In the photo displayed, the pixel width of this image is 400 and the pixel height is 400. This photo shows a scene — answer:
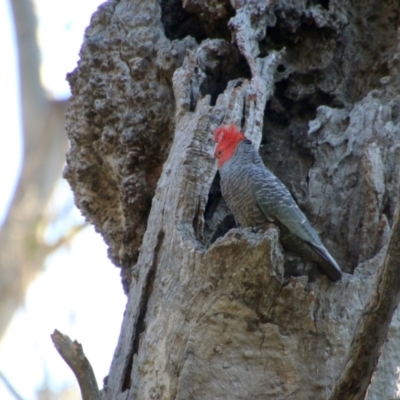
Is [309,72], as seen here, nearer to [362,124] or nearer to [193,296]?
[362,124]

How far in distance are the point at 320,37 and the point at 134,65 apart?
1.19m

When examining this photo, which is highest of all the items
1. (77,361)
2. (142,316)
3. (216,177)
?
(216,177)

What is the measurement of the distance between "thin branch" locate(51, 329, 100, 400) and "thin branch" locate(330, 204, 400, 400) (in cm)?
103

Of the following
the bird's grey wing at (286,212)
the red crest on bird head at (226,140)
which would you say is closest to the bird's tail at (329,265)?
the bird's grey wing at (286,212)

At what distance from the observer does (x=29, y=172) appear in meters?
8.42

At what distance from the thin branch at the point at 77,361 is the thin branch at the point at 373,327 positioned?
103 cm

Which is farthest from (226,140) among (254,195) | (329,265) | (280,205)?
(329,265)

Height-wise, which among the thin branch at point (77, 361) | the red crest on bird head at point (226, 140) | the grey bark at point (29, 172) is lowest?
the thin branch at point (77, 361)

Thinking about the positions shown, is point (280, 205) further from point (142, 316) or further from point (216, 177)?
point (142, 316)

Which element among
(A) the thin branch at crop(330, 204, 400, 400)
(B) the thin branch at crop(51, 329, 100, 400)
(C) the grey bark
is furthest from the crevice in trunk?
(C) the grey bark

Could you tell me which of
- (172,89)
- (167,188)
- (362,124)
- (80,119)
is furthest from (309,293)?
(80,119)

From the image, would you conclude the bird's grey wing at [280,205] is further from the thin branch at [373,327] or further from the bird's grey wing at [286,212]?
the thin branch at [373,327]

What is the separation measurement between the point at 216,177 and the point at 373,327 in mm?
1803

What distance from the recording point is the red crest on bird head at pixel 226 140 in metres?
3.54
